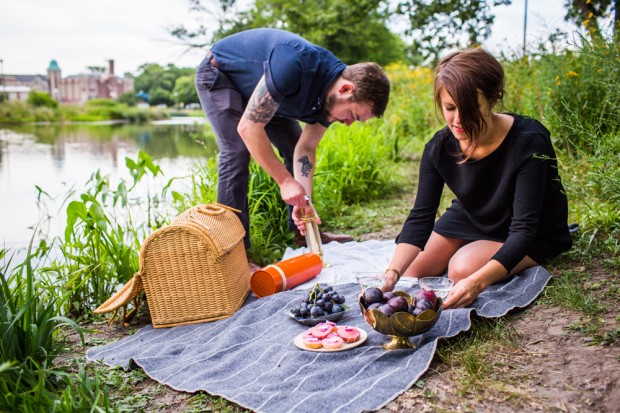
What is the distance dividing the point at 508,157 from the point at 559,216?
1.48 feet

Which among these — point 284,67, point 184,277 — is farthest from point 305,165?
point 184,277

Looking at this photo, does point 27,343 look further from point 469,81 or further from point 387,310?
point 469,81

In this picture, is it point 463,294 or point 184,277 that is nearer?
point 463,294

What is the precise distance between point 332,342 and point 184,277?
0.94 meters

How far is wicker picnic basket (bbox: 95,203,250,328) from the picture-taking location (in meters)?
2.71

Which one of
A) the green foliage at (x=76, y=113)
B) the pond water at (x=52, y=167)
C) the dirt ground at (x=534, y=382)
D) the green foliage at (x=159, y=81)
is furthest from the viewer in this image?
the green foliage at (x=159, y=81)

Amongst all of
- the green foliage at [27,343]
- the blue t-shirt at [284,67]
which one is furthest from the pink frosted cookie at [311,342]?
the blue t-shirt at [284,67]

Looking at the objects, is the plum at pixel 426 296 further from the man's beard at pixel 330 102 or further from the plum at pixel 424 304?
the man's beard at pixel 330 102

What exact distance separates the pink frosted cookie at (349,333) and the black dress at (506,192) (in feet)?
1.90

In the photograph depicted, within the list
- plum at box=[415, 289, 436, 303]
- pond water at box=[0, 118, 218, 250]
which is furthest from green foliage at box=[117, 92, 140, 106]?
plum at box=[415, 289, 436, 303]

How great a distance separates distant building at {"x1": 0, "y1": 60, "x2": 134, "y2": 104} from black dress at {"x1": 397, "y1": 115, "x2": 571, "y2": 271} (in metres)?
18.3

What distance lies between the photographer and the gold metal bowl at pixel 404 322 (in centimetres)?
198

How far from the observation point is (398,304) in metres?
2.04

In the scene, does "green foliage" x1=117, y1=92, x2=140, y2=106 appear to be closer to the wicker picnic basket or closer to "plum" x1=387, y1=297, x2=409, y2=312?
the wicker picnic basket
